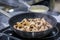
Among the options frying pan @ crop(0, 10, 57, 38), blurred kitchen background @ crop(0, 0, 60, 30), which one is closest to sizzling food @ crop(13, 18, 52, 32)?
frying pan @ crop(0, 10, 57, 38)

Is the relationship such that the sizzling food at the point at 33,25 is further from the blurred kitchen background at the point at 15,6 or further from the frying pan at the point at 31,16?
the blurred kitchen background at the point at 15,6

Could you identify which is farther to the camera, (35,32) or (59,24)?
(59,24)

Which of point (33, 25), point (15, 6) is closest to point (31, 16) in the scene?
point (33, 25)

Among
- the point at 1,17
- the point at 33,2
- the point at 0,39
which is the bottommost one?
the point at 0,39

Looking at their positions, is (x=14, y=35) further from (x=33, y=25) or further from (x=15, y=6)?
(x=15, y=6)

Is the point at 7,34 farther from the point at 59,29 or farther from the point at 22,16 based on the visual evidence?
the point at 59,29

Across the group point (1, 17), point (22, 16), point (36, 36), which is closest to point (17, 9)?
point (1, 17)

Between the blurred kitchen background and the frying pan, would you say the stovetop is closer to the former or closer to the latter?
the frying pan

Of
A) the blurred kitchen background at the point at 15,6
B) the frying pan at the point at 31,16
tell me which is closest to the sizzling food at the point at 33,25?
the frying pan at the point at 31,16

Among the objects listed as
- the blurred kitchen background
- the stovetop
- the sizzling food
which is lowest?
the stovetop

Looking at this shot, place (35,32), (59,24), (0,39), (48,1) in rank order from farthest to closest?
(48,1)
(59,24)
(0,39)
(35,32)

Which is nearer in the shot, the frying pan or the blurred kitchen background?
the frying pan
